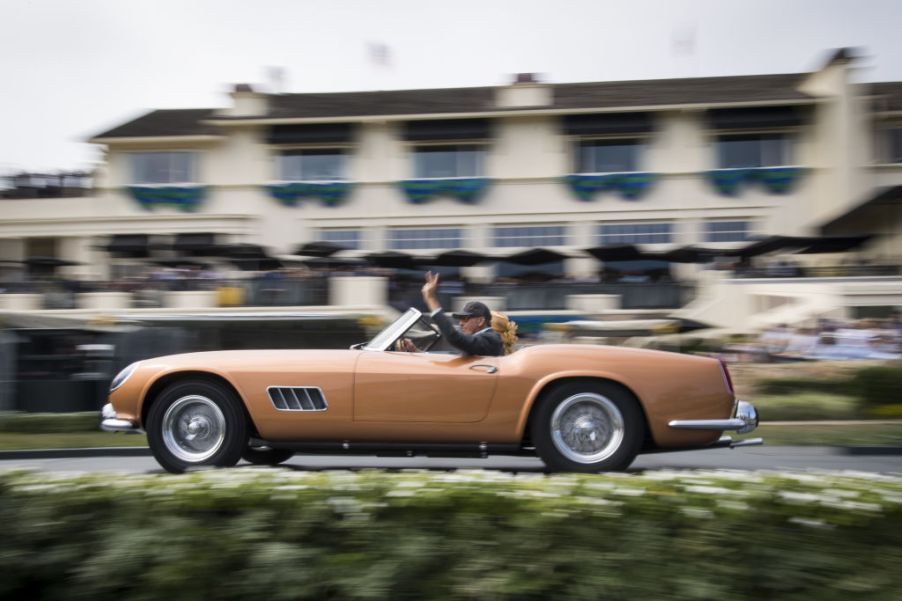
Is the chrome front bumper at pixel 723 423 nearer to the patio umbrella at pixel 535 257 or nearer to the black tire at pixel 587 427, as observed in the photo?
the black tire at pixel 587 427

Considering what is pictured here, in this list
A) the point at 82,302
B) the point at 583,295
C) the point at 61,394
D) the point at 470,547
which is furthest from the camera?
the point at 583,295

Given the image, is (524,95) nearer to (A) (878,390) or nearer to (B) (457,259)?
(B) (457,259)

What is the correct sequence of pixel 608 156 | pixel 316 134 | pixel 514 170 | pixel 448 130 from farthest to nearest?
pixel 316 134, pixel 608 156, pixel 514 170, pixel 448 130

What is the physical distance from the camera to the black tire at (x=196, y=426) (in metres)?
6.46

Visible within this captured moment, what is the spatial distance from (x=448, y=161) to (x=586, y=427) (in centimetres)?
2683

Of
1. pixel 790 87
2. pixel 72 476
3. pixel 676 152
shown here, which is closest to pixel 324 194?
pixel 676 152

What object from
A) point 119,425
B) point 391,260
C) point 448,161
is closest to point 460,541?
point 119,425

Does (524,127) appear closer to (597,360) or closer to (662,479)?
(597,360)

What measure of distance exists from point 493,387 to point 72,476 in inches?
118

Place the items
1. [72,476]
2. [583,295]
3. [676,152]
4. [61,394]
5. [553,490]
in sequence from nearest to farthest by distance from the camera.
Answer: [553,490]
[72,476]
[61,394]
[583,295]
[676,152]

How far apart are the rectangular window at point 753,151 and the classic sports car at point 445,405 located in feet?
87.9

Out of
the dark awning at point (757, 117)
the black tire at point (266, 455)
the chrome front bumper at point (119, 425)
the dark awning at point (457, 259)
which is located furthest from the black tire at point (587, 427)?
the dark awning at point (757, 117)

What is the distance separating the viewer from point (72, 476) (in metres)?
3.94

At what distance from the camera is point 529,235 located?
3203 centimetres
